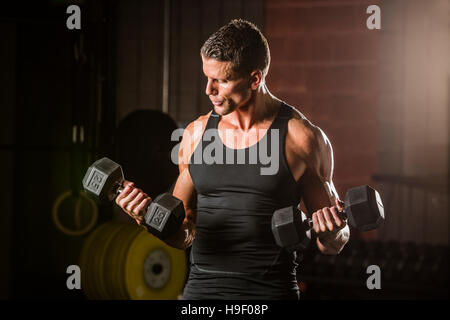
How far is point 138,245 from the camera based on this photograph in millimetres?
3090

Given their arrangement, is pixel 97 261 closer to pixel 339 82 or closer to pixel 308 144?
pixel 308 144

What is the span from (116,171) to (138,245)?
1.56m

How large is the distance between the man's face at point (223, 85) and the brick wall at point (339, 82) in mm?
2367

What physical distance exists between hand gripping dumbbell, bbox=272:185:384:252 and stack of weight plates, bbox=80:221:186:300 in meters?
1.72

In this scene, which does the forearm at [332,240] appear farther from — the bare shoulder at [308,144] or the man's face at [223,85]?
the man's face at [223,85]

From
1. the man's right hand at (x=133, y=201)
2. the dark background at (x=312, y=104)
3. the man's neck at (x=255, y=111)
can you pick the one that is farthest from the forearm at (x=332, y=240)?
the dark background at (x=312, y=104)

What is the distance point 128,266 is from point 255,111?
170 cm

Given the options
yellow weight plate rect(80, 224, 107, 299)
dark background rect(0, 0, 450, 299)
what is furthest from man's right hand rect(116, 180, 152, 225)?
dark background rect(0, 0, 450, 299)

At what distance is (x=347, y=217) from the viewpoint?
4.77 feet

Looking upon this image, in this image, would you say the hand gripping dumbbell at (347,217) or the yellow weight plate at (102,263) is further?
the yellow weight plate at (102,263)

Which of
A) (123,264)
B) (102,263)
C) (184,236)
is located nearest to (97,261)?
(102,263)

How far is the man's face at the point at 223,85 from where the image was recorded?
1550 millimetres
